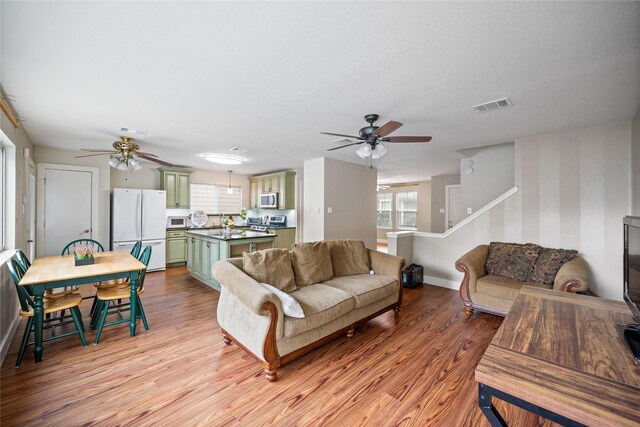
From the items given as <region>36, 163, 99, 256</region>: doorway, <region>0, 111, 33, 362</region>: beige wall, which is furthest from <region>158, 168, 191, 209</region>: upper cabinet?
<region>0, 111, 33, 362</region>: beige wall

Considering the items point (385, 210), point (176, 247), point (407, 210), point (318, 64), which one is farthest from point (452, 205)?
point (176, 247)

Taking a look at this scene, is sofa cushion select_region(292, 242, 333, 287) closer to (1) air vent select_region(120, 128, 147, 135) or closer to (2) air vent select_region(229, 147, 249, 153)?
(2) air vent select_region(229, 147, 249, 153)

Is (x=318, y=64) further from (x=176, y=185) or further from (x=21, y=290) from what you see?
(x=176, y=185)

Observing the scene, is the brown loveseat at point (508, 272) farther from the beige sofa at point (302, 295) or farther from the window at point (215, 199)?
the window at point (215, 199)

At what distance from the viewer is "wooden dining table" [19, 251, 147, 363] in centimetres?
235

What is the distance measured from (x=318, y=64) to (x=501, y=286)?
3.27 metres

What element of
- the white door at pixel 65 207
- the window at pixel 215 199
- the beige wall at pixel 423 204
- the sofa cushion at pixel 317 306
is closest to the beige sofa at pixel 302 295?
the sofa cushion at pixel 317 306

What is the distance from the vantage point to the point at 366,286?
305 centimetres

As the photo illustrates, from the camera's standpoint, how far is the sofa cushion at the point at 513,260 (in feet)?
11.5

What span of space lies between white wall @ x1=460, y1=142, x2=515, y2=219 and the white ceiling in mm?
1188

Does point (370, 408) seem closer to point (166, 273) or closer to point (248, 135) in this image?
point (248, 135)

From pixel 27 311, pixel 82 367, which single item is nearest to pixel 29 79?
pixel 27 311

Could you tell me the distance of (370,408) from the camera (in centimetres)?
187

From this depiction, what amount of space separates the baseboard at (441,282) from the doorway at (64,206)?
21.3 ft
